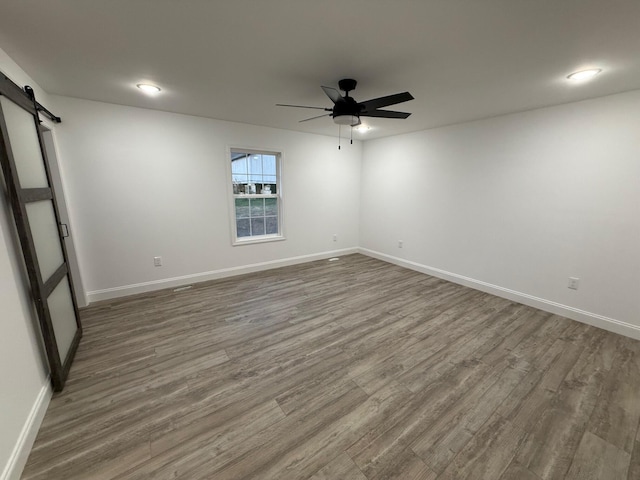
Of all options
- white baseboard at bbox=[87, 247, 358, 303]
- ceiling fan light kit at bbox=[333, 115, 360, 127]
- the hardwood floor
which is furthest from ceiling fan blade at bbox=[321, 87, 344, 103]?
white baseboard at bbox=[87, 247, 358, 303]

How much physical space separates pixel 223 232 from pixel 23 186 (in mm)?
2434

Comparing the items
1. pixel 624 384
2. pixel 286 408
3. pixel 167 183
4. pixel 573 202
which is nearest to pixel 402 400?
pixel 286 408

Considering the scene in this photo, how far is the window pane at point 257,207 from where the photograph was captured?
4.50 m

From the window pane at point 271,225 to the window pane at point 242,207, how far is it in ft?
1.30

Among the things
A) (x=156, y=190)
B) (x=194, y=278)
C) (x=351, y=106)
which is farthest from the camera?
(x=194, y=278)

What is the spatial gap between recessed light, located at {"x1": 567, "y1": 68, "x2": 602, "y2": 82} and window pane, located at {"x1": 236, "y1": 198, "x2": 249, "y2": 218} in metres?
4.11

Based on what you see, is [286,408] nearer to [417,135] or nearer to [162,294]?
[162,294]

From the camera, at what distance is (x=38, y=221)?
1.95 meters

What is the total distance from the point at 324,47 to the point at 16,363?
276 cm

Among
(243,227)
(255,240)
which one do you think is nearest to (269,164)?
(243,227)

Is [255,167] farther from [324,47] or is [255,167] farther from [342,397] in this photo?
[342,397]

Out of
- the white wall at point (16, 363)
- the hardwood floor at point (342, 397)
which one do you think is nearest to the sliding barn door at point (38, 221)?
the white wall at point (16, 363)

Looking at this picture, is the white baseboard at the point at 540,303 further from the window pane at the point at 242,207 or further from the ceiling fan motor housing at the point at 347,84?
the ceiling fan motor housing at the point at 347,84

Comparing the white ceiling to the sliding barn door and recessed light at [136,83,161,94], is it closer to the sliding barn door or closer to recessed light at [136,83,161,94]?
recessed light at [136,83,161,94]
